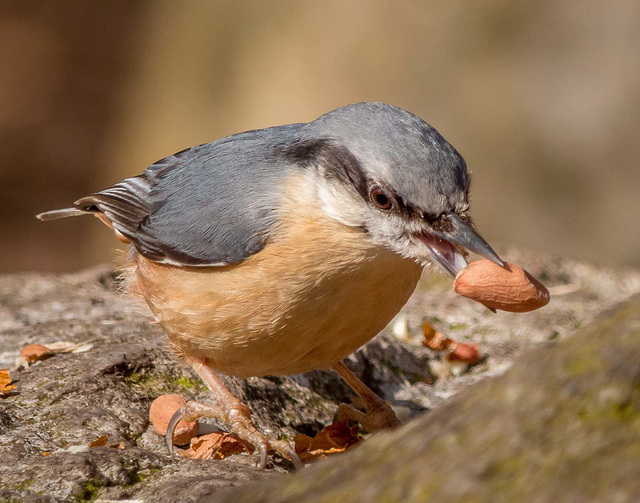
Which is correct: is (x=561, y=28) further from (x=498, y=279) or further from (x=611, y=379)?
(x=611, y=379)

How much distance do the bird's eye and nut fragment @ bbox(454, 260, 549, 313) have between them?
1.22ft

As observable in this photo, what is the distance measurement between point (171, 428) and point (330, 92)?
6.66 meters

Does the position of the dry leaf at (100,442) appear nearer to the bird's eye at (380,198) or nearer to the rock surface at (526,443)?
the bird's eye at (380,198)

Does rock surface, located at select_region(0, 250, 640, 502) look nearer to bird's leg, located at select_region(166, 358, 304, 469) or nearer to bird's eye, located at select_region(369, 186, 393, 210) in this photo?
bird's leg, located at select_region(166, 358, 304, 469)

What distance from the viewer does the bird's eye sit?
3061 mm

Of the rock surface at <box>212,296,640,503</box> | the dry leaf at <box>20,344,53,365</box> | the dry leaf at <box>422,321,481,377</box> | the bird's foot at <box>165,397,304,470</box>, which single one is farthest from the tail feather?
the rock surface at <box>212,296,640,503</box>

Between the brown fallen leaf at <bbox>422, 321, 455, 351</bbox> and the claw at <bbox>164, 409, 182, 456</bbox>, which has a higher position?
the claw at <bbox>164, 409, 182, 456</bbox>

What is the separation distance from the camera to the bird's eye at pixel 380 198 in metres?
3.06

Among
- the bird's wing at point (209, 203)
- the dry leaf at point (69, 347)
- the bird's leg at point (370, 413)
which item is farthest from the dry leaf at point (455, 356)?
the dry leaf at point (69, 347)

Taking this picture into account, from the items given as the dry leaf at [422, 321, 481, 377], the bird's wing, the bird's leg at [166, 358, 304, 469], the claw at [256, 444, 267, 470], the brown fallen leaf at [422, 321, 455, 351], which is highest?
the bird's wing

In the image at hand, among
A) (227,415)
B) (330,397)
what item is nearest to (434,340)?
(330,397)

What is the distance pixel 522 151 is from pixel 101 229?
5.19 m

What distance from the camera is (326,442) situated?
3.52 m

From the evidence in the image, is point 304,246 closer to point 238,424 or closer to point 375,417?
point 238,424
